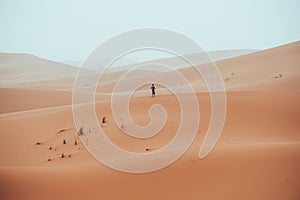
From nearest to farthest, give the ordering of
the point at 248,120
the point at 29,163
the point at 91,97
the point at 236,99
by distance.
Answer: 1. the point at 29,163
2. the point at 248,120
3. the point at 236,99
4. the point at 91,97

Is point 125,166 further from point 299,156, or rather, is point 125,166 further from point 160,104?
point 160,104

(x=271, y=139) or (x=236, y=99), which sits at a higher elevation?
(x=236, y=99)

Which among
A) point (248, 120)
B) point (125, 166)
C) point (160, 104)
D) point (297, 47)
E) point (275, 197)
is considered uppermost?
point (297, 47)

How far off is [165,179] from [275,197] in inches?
60.4

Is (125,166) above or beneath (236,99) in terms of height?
beneath

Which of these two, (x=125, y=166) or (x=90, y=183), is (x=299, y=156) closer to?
(x=125, y=166)

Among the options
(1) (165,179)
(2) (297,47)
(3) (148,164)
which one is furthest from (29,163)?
(2) (297,47)

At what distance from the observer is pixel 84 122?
9047 mm

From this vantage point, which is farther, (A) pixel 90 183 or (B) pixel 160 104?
(B) pixel 160 104

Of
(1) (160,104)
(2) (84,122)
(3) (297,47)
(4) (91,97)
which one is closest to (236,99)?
(1) (160,104)

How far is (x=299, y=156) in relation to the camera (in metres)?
4.85

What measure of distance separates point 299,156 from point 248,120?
10.8 ft

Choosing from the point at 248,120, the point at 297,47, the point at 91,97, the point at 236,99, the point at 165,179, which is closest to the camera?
the point at 165,179

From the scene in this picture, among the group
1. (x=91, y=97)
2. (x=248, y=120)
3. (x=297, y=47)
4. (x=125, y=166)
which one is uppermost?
(x=297, y=47)
